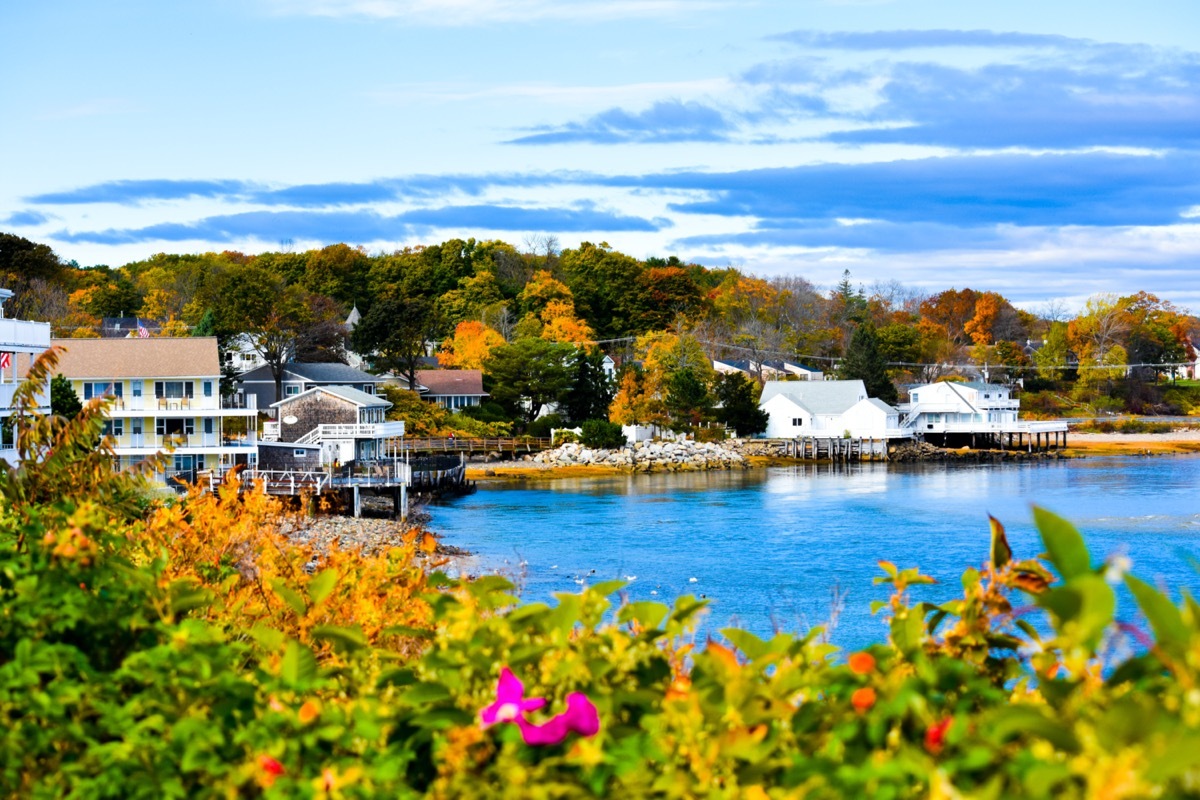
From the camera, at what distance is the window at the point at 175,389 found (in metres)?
49.1

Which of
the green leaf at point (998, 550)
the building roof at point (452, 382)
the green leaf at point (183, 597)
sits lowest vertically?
the green leaf at point (183, 597)

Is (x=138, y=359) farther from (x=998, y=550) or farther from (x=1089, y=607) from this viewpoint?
(x=1089, y=607)

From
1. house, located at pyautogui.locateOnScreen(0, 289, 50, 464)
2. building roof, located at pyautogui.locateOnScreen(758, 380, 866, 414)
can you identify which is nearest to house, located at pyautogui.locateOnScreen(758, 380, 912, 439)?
building roof, located at pyautogui.locateOnScreen(758, 380, 866, 414)

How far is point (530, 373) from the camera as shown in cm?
8000

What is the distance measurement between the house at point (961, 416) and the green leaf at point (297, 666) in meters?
86.9

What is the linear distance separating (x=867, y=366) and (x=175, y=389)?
5801cm

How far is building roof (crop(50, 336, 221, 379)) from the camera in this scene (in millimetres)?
48844

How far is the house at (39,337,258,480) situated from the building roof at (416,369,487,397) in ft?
97.8

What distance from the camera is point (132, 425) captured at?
1927 inches

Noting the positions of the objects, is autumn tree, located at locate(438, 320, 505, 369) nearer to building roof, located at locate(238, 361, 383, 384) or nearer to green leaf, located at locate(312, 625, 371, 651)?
building roof, located at locate(238, 361, 383, 384)

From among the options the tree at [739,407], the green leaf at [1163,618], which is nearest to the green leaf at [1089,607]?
the green leaf at [1163,618]

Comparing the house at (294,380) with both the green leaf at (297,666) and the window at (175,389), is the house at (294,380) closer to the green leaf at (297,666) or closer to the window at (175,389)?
the window at (175,389)

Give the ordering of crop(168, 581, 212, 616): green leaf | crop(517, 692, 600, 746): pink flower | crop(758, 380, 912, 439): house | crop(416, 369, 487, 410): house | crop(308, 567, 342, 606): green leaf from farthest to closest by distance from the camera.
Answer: crop(758, 380, 912, 439): house, crop(416, 369, 487, 410): house, crop(308, 567, 342, 606): green leaf, crop(168, 581, 212, 616): green leaf, crop(517, 692, 600, 746): pink flower

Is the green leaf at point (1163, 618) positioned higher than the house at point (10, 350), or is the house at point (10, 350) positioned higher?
the house at point (10, 350)
